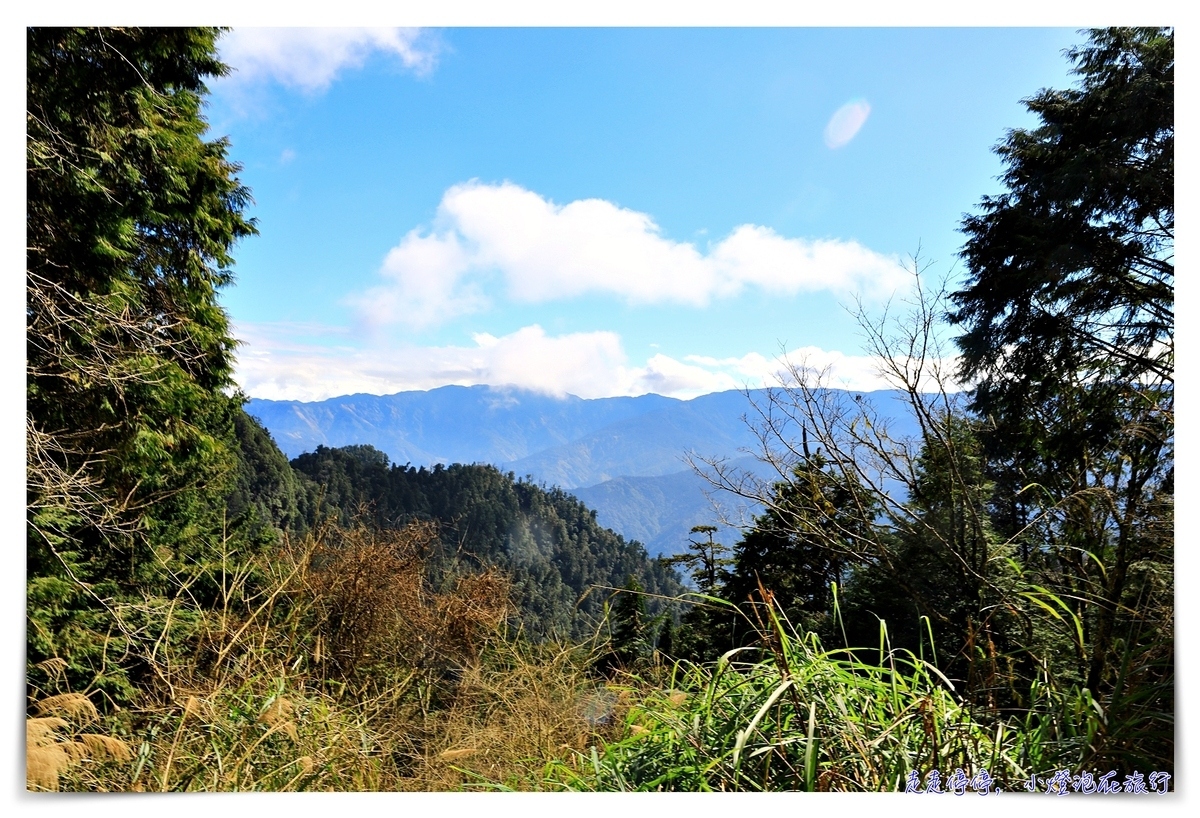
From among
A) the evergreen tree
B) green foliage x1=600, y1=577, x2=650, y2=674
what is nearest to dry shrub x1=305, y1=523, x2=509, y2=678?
green foliage x1=600, y1=577, x2=650, y2=674

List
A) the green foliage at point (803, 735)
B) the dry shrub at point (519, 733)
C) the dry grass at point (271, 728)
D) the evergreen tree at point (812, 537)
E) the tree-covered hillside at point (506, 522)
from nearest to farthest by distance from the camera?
the green foliage at point (803, 735), the dry grass at point (271, 728), the dry shrub at point (519, 733), the evergreen tree at point (812, 537), the tree-covered hillside at point (506, 522)

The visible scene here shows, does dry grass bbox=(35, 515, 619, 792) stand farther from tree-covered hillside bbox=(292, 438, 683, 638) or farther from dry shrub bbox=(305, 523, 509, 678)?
dry shrub bbox=(305, 523, 509, 678)

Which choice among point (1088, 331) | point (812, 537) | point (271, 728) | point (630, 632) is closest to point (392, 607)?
point (630, 632)

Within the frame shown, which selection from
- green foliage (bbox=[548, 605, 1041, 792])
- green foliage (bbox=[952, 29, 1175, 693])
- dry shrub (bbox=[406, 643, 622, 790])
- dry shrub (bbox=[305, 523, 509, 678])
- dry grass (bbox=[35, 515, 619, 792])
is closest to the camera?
green foliage (bbox=[548, 605, 1041, 792])

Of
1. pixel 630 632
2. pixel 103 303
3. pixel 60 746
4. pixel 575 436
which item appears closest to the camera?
pixel 60 746

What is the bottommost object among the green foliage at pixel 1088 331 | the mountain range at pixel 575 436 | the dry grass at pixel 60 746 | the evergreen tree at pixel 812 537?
the dry grass at pixel 60 746

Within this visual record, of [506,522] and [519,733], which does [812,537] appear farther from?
[506,522]

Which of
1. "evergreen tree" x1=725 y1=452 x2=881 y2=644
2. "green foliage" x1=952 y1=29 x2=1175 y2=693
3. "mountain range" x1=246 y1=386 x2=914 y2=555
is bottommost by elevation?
"evergreen tree" x1=725 y1=452 x2=881 y2=644

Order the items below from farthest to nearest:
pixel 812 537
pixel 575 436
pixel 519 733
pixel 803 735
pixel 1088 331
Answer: pixel 575 436 < pixel 812 537 < pixel 1088 331 < pixel 519 733 < pixel 803 735

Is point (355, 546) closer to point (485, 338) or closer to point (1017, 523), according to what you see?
point (485, 338)

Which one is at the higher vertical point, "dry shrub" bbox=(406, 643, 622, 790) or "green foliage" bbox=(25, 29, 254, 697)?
"green foliage" bbox=(25, 29, 254, 697)

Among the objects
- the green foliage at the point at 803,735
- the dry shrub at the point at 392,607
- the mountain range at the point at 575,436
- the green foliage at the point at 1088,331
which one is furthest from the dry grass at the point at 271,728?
the mountain range at the point at 575,436

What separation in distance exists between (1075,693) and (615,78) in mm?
2541

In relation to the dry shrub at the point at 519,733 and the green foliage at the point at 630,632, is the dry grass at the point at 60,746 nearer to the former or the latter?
the dry shrub at the point at 519,733
